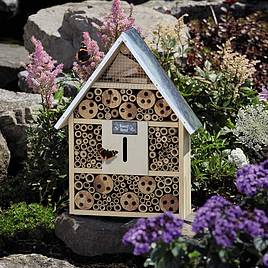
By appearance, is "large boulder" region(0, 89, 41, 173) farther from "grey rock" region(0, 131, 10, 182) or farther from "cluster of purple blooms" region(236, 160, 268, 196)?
"cluster of purple blooms" region(236, 160, 268, 196)

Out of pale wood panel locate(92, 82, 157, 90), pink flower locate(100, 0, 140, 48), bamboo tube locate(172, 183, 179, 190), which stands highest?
pink flower locate(100, 0, 140, 48)

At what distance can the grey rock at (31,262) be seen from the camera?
17.8 feet

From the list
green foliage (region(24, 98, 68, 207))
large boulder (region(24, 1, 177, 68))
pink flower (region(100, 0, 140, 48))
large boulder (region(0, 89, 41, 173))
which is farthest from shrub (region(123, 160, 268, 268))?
large boulder (region(24, 1, 177, 68))

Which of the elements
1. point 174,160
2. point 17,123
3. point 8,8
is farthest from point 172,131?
point 8,8

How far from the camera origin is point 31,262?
5.48 m

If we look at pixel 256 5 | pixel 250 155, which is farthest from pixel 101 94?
pixel 256 5

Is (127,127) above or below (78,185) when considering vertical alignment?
above

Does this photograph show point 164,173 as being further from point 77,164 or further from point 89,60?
point 89,60

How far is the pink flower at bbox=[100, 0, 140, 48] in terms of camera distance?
6.57 m

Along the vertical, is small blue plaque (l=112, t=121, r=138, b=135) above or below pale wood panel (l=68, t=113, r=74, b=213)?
above

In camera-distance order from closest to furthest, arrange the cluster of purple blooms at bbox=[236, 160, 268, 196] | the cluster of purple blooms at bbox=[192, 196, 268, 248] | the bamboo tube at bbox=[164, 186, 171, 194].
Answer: the cluster of purple blooms at bbox=[192, 196, 268, 248] → the cluster of purple blooms at bbox=[236, 160, 268, 196] → the bamboo tube at bbox=[164, 186, 171, 194]

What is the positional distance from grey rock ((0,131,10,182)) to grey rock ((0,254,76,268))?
1.25 meters

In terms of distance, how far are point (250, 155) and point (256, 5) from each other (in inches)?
171

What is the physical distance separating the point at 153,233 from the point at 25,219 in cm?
241
